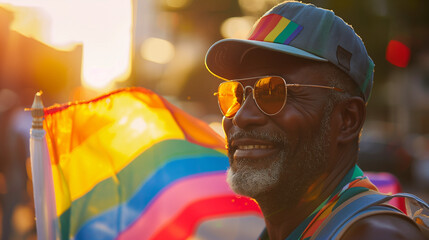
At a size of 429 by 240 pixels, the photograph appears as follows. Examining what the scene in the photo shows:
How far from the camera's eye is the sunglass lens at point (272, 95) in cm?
217

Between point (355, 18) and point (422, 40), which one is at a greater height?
point (355, 18)

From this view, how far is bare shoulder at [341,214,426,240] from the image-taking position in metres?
1.62

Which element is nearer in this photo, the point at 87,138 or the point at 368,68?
the point at 368,68

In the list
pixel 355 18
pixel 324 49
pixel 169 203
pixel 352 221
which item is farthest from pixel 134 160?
pixel 355 18

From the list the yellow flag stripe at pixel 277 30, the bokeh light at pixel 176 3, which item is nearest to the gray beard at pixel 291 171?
the yellow flag stripe at pixel 277 30

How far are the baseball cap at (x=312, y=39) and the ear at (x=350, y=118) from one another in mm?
78

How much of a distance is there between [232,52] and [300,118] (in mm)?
451

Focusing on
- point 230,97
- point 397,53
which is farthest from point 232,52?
point 397,53

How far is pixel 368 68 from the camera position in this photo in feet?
7.37

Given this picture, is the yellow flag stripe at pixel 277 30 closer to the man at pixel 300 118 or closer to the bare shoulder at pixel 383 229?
the man at pixel 300 118

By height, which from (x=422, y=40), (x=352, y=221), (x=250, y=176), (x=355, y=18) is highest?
(x=352, y=221)

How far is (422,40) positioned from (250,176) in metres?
32.1

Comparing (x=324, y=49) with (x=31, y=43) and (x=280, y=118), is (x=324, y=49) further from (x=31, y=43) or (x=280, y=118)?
(x=31, y=43)

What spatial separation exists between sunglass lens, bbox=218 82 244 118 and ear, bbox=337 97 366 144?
0.45 m
